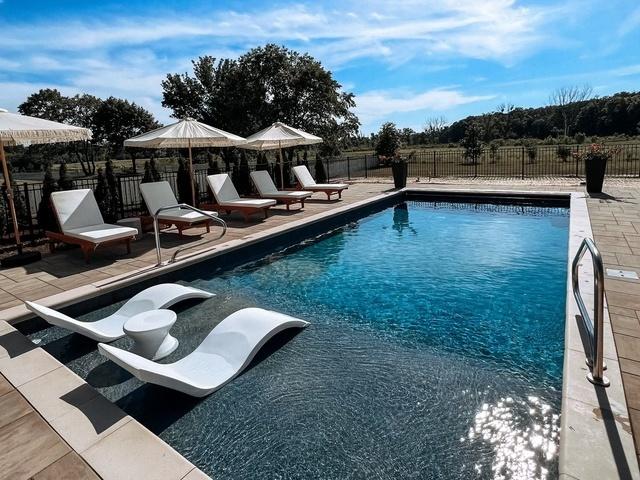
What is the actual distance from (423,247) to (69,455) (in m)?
6.24

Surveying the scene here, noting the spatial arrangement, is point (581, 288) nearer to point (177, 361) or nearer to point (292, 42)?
point (177, 361)

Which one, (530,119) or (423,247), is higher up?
(530,119)

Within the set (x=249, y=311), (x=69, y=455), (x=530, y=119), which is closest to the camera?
(x=69, y=455)

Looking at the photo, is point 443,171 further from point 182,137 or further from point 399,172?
point 182,137

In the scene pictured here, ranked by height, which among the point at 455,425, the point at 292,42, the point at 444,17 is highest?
the point at 292,42

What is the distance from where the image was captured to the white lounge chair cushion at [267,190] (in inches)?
411

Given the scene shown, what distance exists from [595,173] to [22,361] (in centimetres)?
1255

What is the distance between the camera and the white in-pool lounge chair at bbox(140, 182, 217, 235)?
7.55m

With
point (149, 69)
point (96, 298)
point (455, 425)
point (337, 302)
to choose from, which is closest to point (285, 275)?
point (337, 302)

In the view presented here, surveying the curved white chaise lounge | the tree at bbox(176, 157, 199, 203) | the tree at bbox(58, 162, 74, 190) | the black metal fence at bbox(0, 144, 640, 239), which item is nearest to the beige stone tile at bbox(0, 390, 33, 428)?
the curved white chaise lounge

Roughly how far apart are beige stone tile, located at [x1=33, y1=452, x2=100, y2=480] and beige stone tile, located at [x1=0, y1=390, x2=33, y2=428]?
656 millimetres

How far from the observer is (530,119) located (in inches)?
2318

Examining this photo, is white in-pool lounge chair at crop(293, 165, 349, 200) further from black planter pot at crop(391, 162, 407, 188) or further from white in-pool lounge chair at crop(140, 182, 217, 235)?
white in-pool lounge chair at crop(140, 182, 217, 235)

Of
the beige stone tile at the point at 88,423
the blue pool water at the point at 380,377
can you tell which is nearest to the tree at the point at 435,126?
the blue pool water at the point at 380,377
